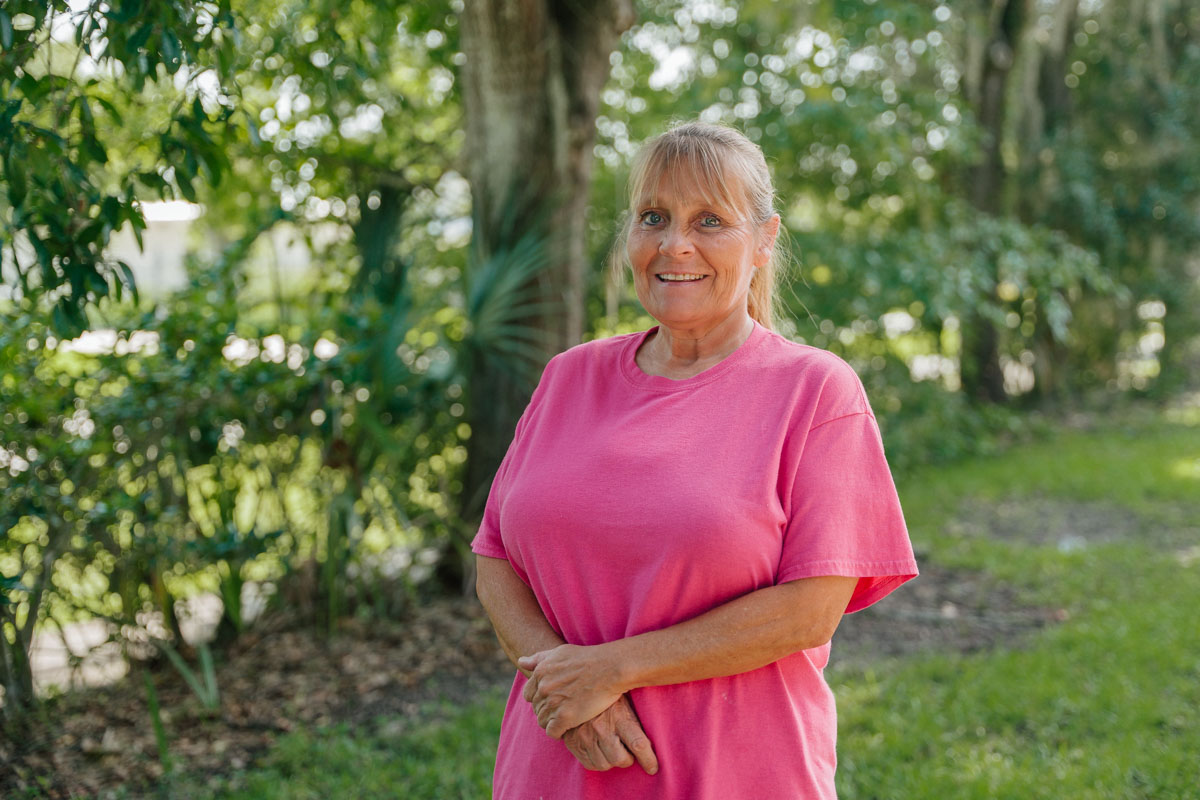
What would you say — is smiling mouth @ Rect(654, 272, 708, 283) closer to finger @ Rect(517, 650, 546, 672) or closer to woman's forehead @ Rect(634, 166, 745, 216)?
woman's forehead @ Rect(634, 166, 745, 216)

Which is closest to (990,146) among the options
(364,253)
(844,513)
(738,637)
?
(364,253)

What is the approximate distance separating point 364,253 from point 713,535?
13.8 ft

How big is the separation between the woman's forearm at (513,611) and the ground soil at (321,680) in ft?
7.59

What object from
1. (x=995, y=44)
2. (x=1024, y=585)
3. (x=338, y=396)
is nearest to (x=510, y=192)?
(x=338, y=396)

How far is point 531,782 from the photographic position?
172 centimetres

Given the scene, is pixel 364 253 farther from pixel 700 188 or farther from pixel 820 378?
pixel 820 378

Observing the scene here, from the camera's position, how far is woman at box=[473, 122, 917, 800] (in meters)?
1.54

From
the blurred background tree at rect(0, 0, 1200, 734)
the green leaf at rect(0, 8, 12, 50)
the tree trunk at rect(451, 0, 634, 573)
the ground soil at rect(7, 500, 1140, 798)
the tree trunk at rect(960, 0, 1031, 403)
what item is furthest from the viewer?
the tree trunk at rect(960, 0, 1031, 403)

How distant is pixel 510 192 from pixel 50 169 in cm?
295

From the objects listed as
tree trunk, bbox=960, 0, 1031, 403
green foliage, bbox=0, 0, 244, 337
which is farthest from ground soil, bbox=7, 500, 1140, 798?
tree trunk, bbox=960, 0, 1031, 403

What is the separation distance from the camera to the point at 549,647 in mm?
1719

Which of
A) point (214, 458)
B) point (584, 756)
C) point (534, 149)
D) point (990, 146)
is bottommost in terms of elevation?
point (584, 756)

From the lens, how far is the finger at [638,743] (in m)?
1.59

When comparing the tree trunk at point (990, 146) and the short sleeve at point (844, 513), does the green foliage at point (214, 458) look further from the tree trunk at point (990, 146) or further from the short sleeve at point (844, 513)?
the tree trunk at point (990, 146)
